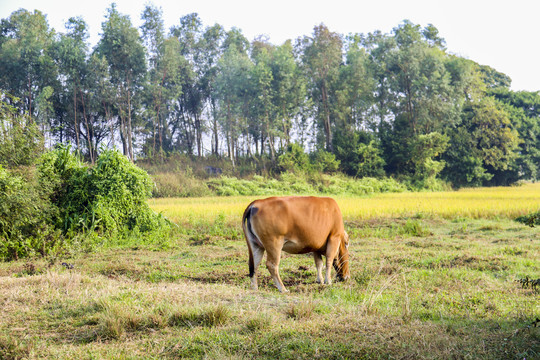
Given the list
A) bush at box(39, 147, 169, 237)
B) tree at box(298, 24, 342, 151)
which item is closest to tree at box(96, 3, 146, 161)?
tree at box(298, 24, 342, 151)

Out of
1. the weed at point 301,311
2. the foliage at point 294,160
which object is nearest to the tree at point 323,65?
the foliage at point 294,160

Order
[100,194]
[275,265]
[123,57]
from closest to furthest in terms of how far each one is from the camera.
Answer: [275,265] < [100,194] < [123,57]

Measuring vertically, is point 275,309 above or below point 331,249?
below

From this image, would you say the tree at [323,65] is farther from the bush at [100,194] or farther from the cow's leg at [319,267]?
the cow's leg at [319,267]

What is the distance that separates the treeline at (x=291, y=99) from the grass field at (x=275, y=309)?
27401mm

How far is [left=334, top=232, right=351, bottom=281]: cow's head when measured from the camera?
7183 mm

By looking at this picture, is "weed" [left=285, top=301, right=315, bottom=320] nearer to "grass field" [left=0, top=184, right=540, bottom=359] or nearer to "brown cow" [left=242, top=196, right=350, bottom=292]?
"grass field" [left=0, top=184, right=540, bottom=359]

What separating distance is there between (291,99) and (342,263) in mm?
31809

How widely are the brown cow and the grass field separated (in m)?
0.38

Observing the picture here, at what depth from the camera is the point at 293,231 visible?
22.1 ft

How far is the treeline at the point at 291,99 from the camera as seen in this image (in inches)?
1412

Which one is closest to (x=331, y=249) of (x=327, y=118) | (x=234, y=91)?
(x=234, y=91)

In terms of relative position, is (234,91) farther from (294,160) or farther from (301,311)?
(301,311)

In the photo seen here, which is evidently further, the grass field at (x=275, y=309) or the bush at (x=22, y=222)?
the bush at (x=22, y=222)
